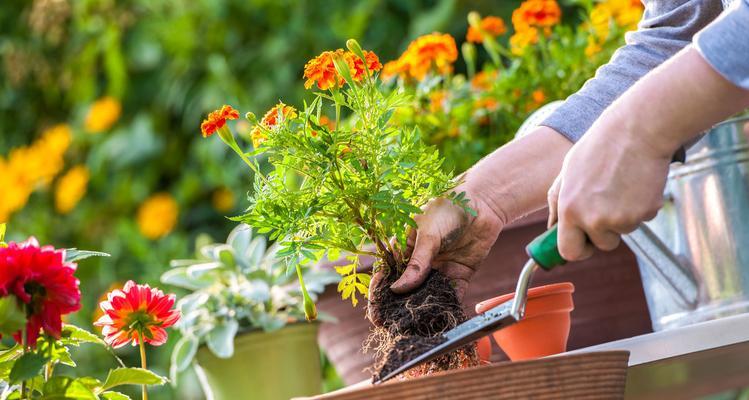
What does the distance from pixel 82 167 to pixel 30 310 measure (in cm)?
241

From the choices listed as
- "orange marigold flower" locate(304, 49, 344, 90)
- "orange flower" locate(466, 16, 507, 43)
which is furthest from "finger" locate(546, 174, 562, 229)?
"orange flower" locate(466, 16, 507, 43)

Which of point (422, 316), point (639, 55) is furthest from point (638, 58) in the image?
point (422, 316)

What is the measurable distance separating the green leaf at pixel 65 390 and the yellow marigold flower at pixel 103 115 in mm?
2246

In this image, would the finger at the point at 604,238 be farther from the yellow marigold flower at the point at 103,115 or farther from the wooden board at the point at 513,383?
the yellow marigold flower at the point at 103,115

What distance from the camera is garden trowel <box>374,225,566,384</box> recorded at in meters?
0.75

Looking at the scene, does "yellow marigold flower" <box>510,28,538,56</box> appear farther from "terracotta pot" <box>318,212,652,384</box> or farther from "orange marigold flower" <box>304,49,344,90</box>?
"orange marigold flower" <box>304,49,344,90</box>

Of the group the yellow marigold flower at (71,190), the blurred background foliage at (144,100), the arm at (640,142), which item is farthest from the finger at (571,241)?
the yellow marigold flower at (71,190)

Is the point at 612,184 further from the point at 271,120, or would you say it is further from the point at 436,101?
the point at 436,101

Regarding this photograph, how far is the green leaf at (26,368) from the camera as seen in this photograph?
819 mm

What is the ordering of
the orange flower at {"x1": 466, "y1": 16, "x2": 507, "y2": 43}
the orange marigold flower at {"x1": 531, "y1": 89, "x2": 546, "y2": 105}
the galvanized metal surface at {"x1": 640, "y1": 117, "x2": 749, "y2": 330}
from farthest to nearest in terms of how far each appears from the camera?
the orange flower at {"x1": 466, "y1": 16, "x2": 507, "y2": 43} → the orange marigold flower at {"x1": 531, "y1": 89, "x2": 546, "y2": 105} → the galvanized metal surface at {"x1": 640, "y1": 117, "x2": 749, "y2": 330}

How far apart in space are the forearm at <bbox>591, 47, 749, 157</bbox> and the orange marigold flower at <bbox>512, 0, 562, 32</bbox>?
0.91 m

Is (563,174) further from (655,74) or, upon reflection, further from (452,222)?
(452,222)

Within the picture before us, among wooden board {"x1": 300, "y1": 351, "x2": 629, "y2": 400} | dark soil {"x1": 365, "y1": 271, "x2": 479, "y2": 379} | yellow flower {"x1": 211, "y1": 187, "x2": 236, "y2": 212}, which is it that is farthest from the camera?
yellow flower {"x1": 211, "y1": 187, "x2": 236, "y2": 212}

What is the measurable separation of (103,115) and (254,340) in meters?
1.63
